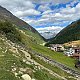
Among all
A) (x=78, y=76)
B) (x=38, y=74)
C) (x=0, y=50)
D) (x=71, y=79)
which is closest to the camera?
(x=38, y=74)

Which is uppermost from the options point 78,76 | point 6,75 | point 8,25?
point 8,25

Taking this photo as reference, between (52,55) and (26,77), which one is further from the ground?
(26,77)

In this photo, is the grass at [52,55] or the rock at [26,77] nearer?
the rock at [26,77]

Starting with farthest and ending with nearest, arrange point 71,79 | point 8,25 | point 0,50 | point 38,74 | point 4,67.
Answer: point 8,25 < point 71,79 < point 0,50 < point 38,74 < point 4,67

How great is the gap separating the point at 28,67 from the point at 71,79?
14952 millimetres

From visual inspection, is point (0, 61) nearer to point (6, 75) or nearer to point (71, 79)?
point (6, 75)

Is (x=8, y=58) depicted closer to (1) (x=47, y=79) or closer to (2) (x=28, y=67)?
(2) (x=28, y=67)

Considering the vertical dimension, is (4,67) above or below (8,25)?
below

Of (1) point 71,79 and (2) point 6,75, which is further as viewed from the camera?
(1) point 71,79

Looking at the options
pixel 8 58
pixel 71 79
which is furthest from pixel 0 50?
pixel 71 79

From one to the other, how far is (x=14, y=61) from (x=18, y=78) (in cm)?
496

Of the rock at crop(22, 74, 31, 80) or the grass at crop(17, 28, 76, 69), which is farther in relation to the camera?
the grass at crop(17, 28, 76, 69)

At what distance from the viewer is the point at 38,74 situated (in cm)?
3459

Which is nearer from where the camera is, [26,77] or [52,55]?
[26,77]
